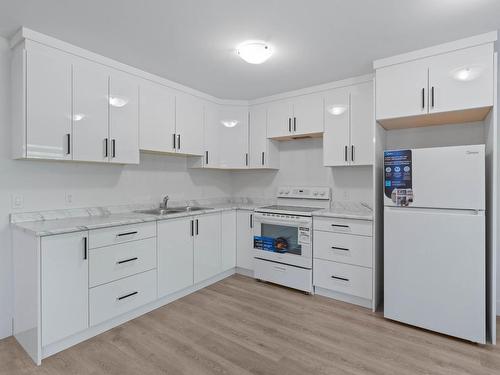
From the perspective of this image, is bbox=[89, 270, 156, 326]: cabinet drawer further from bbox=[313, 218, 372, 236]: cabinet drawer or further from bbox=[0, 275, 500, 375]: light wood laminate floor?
bbox=[313, 218, 372, 236]: cabinet drawer

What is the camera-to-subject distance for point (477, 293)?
7.15 ft

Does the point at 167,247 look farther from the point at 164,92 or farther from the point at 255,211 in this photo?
the point at 164,92

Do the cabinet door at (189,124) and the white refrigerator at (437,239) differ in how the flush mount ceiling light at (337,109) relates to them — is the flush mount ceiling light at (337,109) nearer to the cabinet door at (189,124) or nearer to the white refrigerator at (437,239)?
the white refrigerator at (437,239)

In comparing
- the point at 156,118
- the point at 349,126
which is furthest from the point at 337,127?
the point at 156,118

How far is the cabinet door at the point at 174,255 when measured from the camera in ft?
9.29

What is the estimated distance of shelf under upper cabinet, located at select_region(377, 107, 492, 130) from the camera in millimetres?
2389

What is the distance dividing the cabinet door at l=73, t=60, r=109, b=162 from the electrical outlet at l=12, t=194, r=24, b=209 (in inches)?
21.8

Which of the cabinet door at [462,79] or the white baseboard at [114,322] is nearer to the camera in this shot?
the white baseboard at [114,322]

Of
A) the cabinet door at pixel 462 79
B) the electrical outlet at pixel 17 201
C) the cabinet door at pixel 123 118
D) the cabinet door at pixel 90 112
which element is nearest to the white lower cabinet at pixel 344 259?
the cabinet door at pixel 462 79

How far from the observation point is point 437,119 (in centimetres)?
264

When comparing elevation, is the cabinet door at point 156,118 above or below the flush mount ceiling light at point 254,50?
below

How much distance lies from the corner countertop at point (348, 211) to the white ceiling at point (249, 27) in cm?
155

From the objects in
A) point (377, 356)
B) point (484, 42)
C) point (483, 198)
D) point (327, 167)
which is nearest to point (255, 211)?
point (327, 167)

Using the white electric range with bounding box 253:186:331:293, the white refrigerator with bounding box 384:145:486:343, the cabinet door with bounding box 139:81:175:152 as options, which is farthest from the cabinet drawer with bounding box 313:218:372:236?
the cabinet door with bounding box 139:81:175:152
